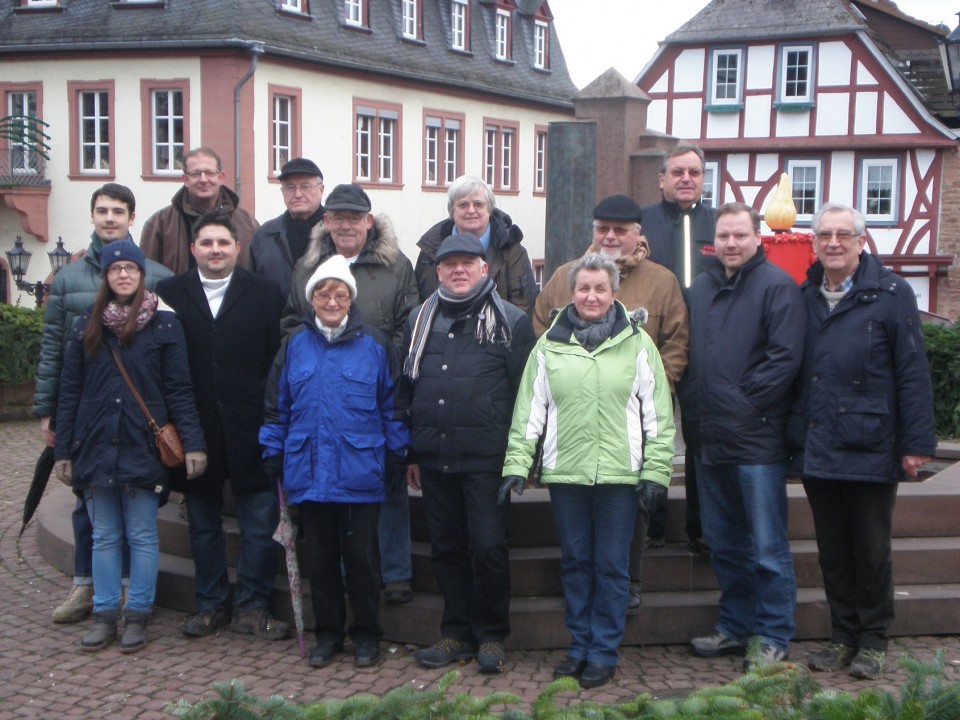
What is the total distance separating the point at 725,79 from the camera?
28.0m

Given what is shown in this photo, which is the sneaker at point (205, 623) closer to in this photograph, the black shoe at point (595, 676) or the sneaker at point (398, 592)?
the sneaker at point (398, 592)

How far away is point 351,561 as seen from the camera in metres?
5.34

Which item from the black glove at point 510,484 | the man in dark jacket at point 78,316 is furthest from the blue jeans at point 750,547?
the man in dark jacket at point 78,316

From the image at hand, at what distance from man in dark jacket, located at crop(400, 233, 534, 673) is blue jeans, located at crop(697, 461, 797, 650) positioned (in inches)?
37.9

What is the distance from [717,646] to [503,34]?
30.1 meters

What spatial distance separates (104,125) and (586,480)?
22.8 m

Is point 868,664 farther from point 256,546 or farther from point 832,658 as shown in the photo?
point 256,546

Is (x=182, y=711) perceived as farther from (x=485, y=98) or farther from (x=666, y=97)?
(x=485, y=98)

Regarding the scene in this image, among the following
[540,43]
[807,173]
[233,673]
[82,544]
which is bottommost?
[233,673]

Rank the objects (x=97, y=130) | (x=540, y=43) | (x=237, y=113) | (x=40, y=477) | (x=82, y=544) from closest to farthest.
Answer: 1. (x=82, y=544)
2. (x=40, y=477)
3. (x=237, y=113)
4. (x=97, y=130)
5. (x=540, y=43)

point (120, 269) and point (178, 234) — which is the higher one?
point (178, 234)

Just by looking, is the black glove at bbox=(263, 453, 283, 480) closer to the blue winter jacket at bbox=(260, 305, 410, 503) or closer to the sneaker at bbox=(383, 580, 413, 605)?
the blue winter jacket at bbox=(260, 305, 410, 503)

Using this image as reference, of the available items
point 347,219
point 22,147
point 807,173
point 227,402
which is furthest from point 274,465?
point 807,173

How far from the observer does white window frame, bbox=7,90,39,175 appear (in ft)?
84.3
